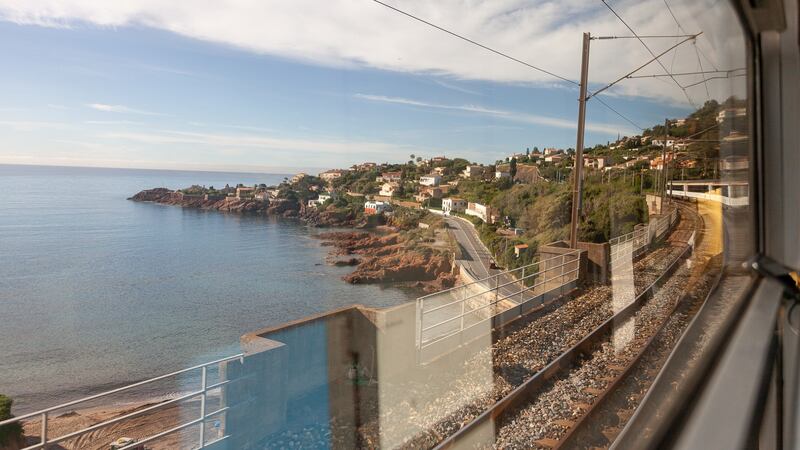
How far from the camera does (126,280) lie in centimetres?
128

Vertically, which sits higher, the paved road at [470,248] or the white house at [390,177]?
the white house at [390,177]

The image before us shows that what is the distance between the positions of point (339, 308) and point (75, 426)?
0.85 m

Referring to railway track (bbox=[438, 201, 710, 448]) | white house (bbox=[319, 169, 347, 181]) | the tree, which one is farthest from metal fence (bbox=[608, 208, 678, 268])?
white house (bbox=[319, 169, 347, 181])

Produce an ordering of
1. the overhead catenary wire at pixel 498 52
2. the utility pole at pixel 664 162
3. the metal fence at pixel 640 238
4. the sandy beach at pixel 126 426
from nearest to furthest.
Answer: the sandy beach at pixel 126 426
the overhead catenary wire at pixel 498 52
the utility pole at pixel 664 162
the metal fence at pixel 640 238

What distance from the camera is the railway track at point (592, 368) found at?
5.98ft

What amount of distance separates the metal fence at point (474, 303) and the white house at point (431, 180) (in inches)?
19.8

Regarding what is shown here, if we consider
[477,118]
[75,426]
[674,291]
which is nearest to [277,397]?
[75,426]

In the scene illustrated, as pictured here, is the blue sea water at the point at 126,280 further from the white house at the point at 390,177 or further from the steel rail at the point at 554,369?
the steel rail at the point at 554,369

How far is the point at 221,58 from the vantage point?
1.36 m

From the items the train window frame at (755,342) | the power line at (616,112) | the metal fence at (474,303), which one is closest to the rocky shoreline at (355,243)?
the metal fence at (474,303)

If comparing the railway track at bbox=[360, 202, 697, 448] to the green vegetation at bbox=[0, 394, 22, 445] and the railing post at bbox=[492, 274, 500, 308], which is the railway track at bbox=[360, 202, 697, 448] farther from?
the green vegetation at bbox=[0, 394, 22, 445]

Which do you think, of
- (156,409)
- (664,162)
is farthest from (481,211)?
(156,409)

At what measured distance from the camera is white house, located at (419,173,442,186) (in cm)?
219

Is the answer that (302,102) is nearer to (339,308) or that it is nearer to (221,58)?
(221,58)
